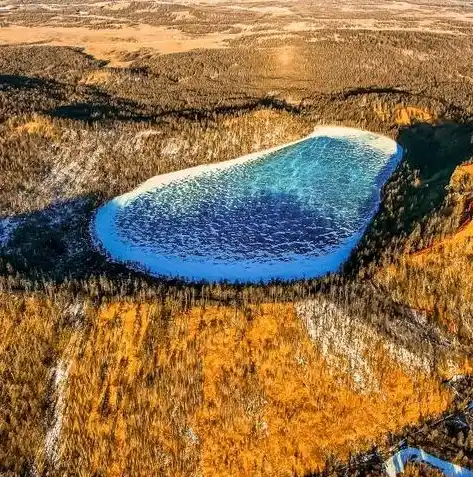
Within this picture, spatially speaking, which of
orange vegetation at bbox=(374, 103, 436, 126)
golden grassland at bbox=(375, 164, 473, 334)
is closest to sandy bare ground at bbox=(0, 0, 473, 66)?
orange vegetation at bbox=(374, 103, 436, 126)

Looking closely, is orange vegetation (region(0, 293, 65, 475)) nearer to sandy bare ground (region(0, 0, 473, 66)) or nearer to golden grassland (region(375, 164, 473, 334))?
golden grassland (region(375, 164, 473, 334))

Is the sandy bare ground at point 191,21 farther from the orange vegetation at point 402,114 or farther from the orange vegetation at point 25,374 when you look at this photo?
the orange vegetation at point 25,374

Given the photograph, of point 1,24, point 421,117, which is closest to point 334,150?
point 421,117

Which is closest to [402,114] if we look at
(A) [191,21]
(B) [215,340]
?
(B) [215,340]

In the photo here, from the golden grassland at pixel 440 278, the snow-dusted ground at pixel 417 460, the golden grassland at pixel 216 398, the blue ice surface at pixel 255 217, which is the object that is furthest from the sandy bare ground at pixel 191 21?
the snow-dusted ground at pixel 417 460

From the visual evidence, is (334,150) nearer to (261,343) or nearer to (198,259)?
(198,259)
